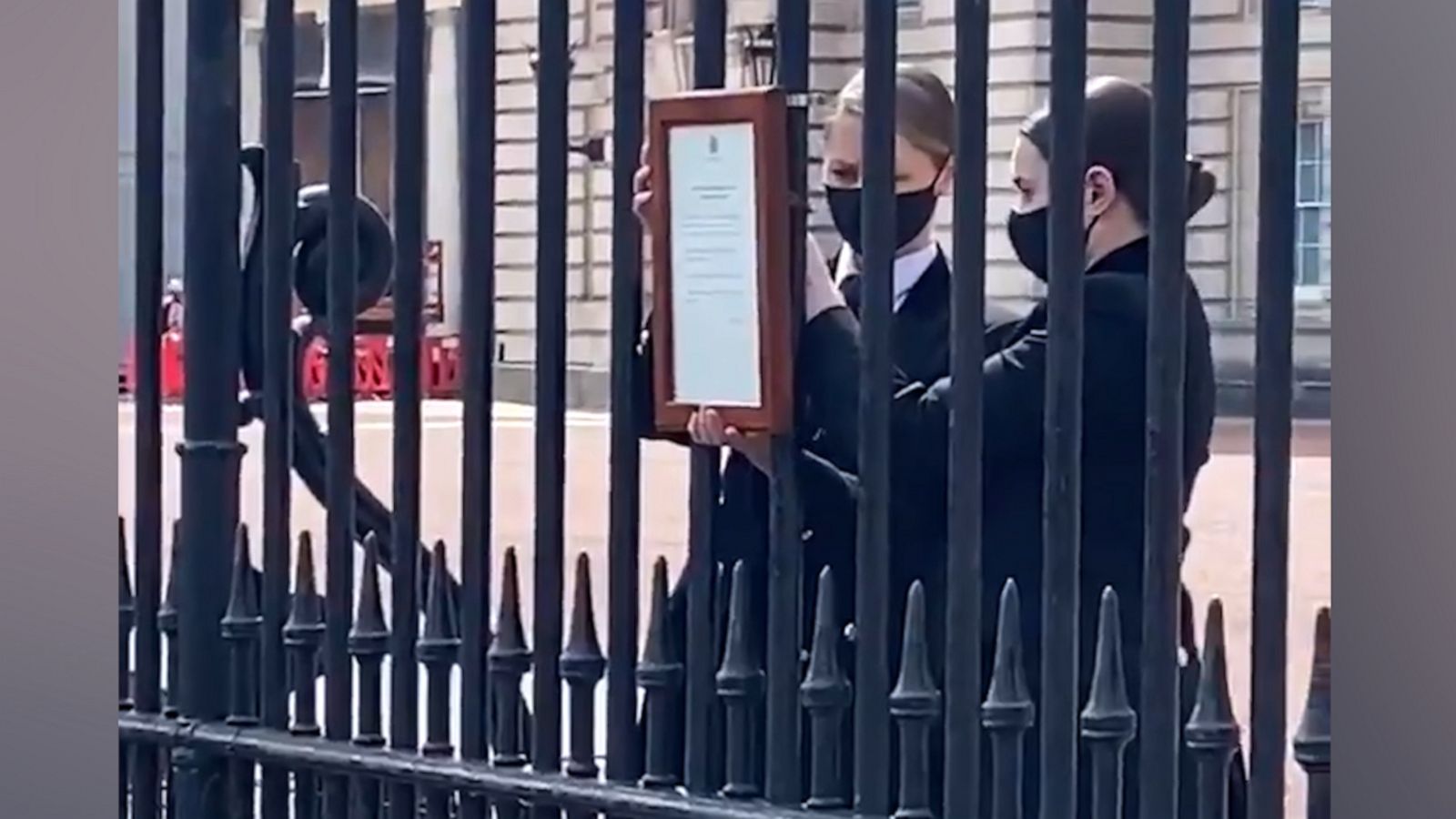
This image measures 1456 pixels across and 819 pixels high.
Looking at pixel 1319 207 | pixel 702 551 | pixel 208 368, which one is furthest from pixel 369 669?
pixel 1319 207

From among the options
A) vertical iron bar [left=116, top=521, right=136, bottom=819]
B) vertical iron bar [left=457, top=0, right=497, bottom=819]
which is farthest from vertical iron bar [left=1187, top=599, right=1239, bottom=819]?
vertical iron bar [left=116, top=521, right=136, bottom=819]

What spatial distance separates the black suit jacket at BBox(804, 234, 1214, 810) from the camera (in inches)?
121

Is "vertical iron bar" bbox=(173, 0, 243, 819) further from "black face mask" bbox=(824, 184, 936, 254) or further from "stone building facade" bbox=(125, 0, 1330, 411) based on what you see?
"black face mask" bbox=(824, 184, 936, 254)

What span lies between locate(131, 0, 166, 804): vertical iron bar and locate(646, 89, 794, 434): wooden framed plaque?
0.93m

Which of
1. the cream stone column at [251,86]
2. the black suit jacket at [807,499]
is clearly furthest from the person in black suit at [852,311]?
the cream stone column at [251,86]

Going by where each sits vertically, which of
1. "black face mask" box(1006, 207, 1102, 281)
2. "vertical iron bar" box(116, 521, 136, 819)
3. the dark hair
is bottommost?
"vertical iron bar" box(116, 521, 136, 819)

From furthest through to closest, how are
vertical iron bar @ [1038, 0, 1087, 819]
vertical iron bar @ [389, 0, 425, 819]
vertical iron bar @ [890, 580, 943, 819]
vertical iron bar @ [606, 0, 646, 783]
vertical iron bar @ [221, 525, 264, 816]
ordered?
1. vertical iron bar @ [221, 525, 264, 816]
2. vertical iron bar @ [389, 0, 425, 819]
3. vertical iron bar @ [606, 0, 646, 783]
4. vertical iron bar @ [890, 580, 943, 819]
5. vertical iron bar @ [1038, 0, 1087, 819]

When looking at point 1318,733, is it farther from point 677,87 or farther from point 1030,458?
point 677,87

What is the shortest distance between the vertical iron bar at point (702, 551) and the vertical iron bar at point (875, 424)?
22 cm

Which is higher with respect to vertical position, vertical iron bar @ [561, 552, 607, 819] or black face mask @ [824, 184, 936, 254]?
black face mask @ [824, 184, 936, 254]

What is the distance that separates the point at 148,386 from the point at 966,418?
53.5 inches

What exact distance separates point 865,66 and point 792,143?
12 cm
